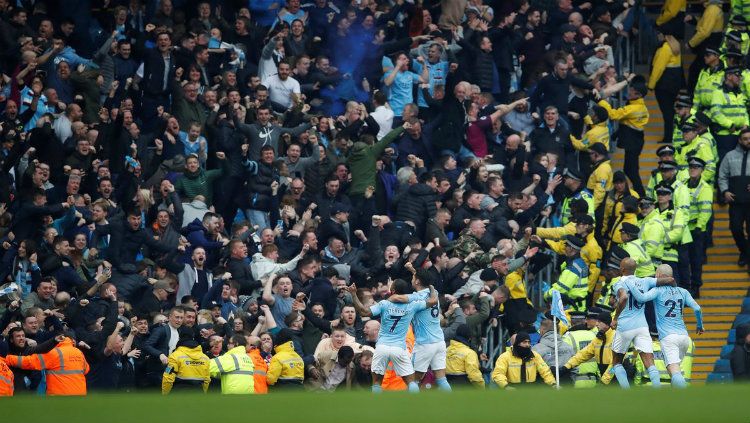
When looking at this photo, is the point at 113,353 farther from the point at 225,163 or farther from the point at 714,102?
the point at 714,102

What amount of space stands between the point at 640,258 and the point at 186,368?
6678 millimetres

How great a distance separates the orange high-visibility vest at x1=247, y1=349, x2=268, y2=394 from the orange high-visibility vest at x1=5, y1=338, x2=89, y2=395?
188 cm

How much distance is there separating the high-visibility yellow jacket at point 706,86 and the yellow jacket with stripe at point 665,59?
0.69 meters

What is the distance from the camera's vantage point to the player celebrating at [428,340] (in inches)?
832

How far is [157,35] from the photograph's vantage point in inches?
1005

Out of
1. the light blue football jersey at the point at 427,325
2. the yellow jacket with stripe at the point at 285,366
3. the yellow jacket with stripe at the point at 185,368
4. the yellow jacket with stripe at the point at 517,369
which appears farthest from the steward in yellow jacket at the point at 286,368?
the yellow jacket with stripe at the point at 517,369

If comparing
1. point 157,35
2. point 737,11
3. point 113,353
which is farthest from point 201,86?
point 737,11

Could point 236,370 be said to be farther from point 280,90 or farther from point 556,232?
point 280,90

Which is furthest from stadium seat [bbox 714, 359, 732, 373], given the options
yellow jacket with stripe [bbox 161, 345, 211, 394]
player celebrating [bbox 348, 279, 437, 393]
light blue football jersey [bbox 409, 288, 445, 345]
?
yellow jacket with stripe [bbox 161, 345, 211, 394]

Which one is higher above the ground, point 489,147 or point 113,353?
point 489,147

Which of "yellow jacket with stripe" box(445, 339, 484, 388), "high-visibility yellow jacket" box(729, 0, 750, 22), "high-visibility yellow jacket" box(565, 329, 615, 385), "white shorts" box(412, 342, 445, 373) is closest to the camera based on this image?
"white shorts" box(412, 342, 445, 373)

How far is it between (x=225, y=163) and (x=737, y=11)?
887 centimetres

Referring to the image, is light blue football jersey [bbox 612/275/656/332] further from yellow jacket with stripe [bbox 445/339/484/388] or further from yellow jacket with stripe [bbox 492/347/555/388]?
yellow jacket with stripe [bbox 445/339/484/388]

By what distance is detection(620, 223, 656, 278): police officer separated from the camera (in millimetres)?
24234
